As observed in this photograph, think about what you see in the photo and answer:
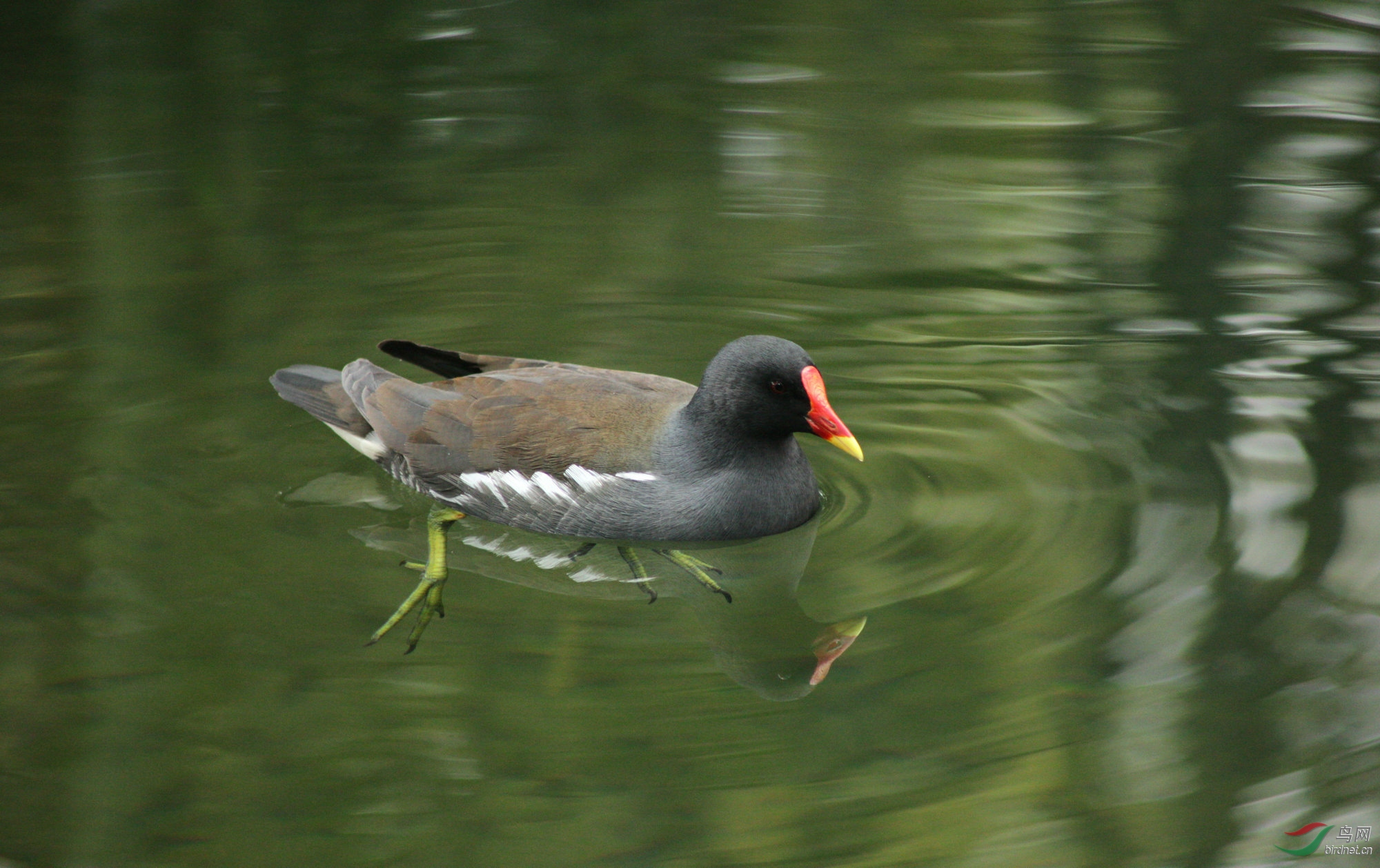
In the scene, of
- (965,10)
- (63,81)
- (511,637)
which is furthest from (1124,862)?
(63,81)

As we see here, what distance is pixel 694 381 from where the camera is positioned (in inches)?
222

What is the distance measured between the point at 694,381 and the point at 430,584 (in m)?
1.60

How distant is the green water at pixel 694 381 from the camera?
3.60m

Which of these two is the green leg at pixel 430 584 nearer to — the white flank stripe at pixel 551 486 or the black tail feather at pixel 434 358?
the white flank stripe at pixel 551 486

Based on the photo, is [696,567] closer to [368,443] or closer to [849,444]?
[849,444]

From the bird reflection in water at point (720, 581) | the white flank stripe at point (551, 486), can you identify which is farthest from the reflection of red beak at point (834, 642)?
the white flank stripe at point (551, 486)

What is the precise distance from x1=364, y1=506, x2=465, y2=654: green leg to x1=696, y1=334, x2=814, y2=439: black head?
953mm

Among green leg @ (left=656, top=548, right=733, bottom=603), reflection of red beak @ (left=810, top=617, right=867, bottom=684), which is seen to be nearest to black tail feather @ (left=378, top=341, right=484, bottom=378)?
green leg @ (left=656, top=548, right=733, bottom=603)

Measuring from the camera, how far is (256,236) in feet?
22.6

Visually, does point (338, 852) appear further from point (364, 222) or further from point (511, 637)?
point (364, 222)

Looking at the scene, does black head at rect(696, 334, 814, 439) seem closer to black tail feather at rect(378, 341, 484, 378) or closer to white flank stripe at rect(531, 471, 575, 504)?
white flank stripe at rect(531, 471, 575, 504)

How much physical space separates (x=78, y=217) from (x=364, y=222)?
54.9 inches

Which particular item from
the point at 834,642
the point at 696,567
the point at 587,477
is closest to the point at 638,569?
the point at 696,567

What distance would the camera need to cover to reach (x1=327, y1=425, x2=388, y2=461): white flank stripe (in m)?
5.02
